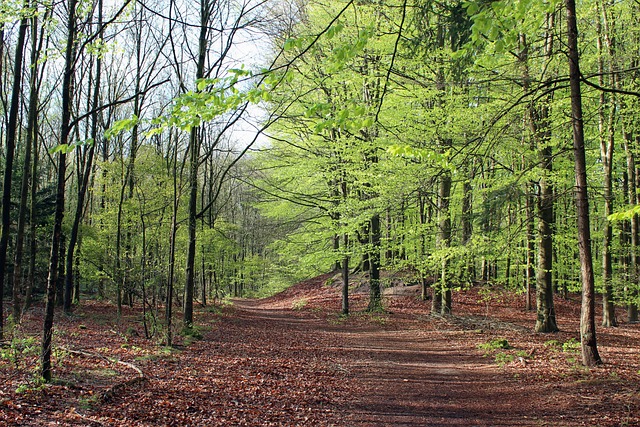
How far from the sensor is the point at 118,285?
991 cm

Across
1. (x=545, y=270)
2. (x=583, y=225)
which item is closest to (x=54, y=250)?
(x=583, y=225)

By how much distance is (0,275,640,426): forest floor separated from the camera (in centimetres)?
521

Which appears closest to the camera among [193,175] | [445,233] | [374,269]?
[193,175]

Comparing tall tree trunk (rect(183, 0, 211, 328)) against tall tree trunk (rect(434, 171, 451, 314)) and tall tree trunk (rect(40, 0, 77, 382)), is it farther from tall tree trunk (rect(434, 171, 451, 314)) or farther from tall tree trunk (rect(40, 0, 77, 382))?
tall tree trunk (rect(434, 171, 451, 314))

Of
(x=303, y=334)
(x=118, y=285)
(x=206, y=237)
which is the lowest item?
(x=303, y=334)

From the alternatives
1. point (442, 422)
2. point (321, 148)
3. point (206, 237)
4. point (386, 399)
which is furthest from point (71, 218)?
point (442, 422)

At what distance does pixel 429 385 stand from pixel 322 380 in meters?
1.88

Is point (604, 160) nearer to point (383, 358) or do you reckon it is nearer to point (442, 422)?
point (383, 358)

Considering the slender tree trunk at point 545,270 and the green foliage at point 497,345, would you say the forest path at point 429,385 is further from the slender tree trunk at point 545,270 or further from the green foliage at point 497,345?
the slender tree trunk at point 545,270

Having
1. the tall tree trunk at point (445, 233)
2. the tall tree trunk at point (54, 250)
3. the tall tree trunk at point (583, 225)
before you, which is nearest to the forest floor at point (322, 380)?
the tall tree trunk at point (54, 250)

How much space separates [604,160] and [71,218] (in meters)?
18.6

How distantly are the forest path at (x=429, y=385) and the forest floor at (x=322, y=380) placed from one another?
0.03 m

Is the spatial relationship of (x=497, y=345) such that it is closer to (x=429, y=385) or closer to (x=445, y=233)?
(x=429, y=385)

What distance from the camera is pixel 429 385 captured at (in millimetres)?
7449
